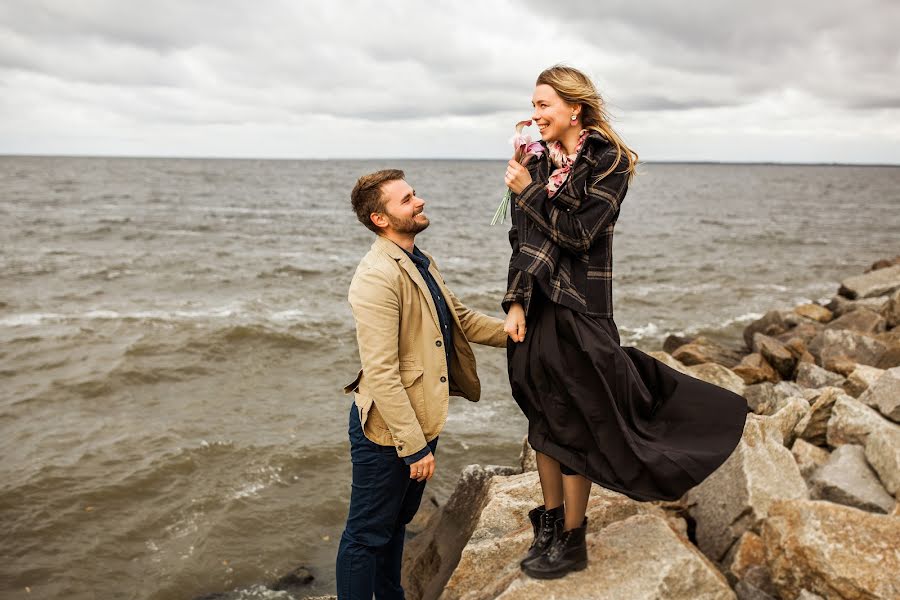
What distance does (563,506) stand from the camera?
132 inches

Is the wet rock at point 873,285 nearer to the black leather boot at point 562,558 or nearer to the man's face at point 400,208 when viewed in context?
the black leather boot at point 562,558

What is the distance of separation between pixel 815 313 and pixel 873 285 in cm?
266

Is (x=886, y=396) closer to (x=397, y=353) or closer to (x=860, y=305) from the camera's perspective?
(x=397, y=353)

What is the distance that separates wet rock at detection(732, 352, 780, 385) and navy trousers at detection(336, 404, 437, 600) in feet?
19.3

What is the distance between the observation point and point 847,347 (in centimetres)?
962

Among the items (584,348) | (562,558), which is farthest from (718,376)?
(584,348)

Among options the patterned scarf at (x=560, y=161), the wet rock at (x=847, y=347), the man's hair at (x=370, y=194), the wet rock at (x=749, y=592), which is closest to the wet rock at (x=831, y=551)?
the wet rock at (x=749, y=592)

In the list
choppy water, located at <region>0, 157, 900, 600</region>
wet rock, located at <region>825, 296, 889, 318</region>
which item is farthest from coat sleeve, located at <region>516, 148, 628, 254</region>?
wet rock, located at <region>825, 296, 889, 318</region>

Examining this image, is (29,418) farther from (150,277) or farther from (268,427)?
(150,277)

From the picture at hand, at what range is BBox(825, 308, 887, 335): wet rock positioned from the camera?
36.8 ft

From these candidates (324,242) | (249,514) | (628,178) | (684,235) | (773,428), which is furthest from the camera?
(684,235)

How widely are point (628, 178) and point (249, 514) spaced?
550cm

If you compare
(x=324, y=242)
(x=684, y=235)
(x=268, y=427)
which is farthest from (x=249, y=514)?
(x=684, y=235)

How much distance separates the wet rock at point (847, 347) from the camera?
9281mm
